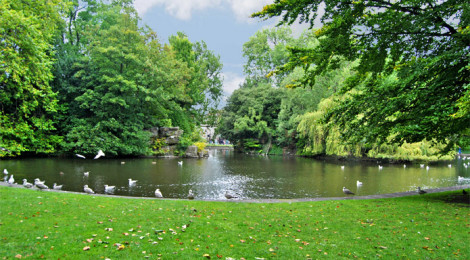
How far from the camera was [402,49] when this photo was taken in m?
8.11

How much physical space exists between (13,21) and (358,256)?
1410cm

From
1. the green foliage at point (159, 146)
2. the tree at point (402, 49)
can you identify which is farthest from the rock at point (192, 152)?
the tree at point (402, 49)

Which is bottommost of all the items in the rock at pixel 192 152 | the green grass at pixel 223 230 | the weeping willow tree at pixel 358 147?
the green grass at pixel 223 230

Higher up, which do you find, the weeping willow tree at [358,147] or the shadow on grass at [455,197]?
the weeping willow tree at [358,147]

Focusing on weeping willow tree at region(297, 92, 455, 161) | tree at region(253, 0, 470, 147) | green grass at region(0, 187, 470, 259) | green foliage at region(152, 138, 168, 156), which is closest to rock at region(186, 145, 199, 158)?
green foliage at region(152, 138, 168, 156)

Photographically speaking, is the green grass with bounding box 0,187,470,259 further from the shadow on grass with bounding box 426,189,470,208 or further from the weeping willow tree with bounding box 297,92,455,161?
the weeping willow tree with bounding box 297,92,455,161

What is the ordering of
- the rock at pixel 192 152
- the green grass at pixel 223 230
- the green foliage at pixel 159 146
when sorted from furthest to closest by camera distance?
the rock at pixel 192 152, the green foliage at pixel 159 146, the green grass at pixel 223 230

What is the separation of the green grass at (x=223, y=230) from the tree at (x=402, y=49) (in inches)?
104

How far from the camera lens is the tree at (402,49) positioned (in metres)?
6.87

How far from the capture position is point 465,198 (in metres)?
9.13

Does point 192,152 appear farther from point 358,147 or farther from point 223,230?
point 223,230

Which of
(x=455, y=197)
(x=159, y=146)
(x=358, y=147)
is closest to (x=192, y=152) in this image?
(x=159, y=146)

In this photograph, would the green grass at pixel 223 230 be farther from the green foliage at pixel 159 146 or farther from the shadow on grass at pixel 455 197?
the green foliage at pixel 159 146

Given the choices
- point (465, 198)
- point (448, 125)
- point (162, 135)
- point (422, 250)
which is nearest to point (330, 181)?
point (465, 198)
